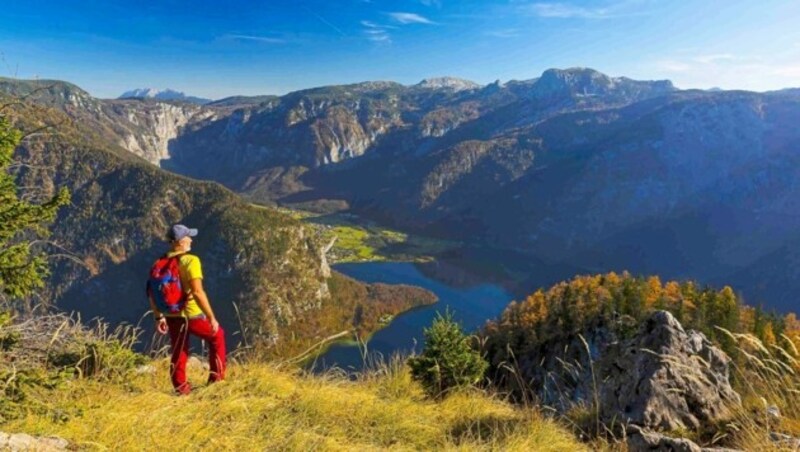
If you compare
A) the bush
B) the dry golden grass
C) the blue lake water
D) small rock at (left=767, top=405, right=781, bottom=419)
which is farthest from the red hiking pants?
the blue lake water

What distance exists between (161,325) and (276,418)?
8.97 ft

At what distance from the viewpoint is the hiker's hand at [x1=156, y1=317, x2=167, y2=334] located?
21.7 feet

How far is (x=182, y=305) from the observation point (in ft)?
22.7

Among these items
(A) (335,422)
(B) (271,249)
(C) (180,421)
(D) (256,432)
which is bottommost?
(B) (271,249)

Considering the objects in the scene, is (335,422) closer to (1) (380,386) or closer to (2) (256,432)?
(2) (256,432)

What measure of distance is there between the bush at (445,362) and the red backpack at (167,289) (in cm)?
413

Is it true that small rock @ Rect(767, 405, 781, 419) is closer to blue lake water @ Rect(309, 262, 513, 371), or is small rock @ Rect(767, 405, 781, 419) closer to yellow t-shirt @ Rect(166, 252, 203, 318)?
yellow t-shirt @ Rect(166, 252, 203, 318)

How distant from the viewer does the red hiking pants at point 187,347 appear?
6434 mm

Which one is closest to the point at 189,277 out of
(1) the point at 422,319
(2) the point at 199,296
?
(2) the point at 199,296

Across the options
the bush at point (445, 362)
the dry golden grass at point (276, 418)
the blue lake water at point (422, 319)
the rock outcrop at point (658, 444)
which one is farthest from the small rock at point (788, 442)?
the blue lake water at point (422, 319)

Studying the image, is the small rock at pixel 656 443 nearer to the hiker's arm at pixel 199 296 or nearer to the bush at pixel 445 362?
the bush at pixel 445 362

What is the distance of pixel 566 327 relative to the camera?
64000 millimetres

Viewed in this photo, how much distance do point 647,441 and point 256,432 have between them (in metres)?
4.26

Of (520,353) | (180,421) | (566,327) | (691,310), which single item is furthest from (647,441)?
(691,310)
